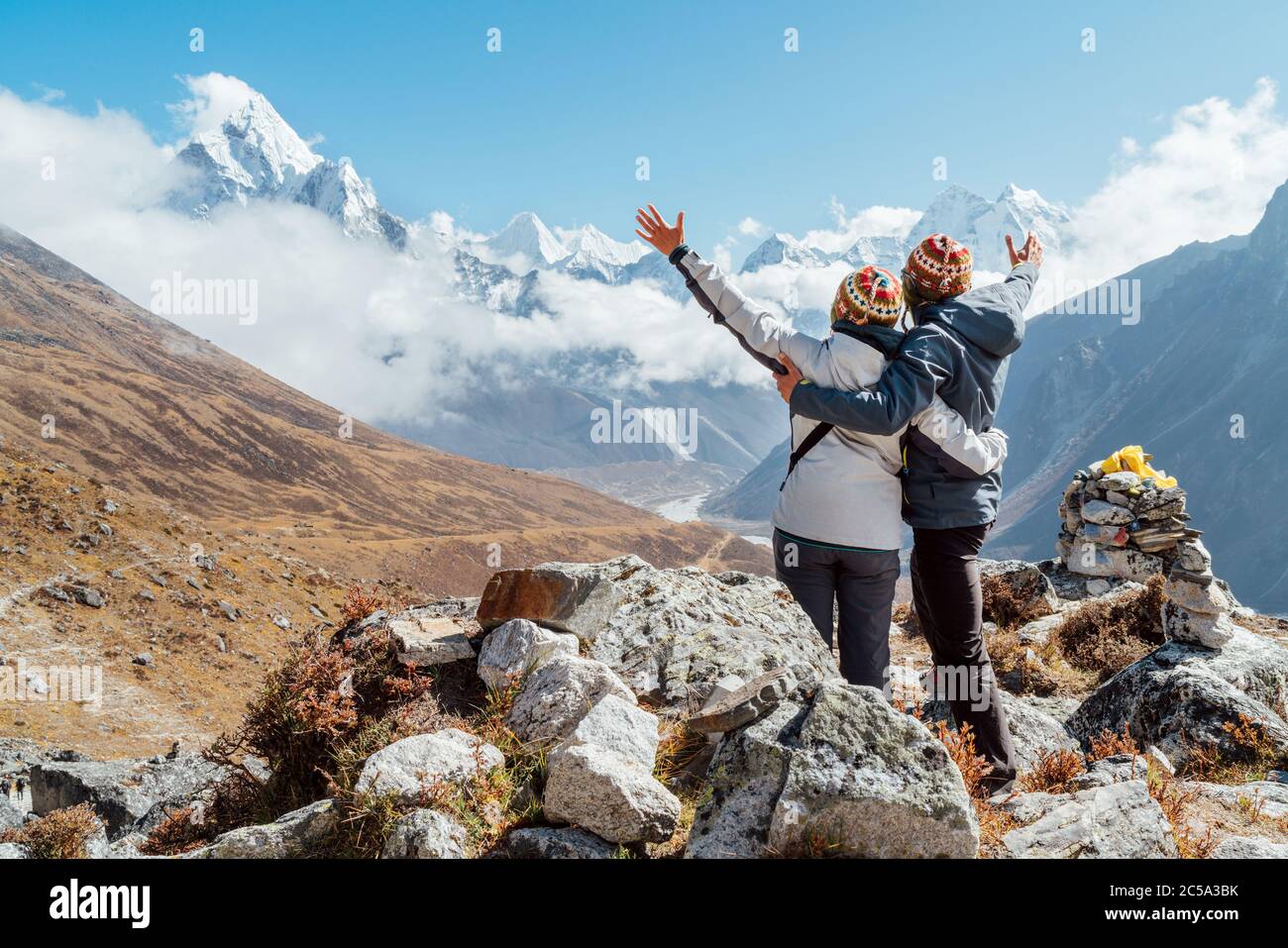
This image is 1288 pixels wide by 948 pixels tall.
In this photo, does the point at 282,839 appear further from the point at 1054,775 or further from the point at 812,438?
the point at 1054,775

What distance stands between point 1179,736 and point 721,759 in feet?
15.4

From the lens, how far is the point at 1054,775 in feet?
16.7

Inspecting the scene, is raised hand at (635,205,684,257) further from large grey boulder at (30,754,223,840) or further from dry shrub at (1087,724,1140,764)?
large grey boulder at (30,754,223,840)

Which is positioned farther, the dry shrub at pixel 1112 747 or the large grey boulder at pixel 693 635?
the dry shrub at pixel 1112 747

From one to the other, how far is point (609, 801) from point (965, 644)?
249 centimetres

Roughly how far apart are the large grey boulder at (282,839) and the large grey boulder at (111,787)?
27.0 ft

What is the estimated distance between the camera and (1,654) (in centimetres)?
1955

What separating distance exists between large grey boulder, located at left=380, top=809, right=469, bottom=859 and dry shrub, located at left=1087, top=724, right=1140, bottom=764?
4226 mm

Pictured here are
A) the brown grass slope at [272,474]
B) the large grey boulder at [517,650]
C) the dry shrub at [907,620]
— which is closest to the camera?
the large grey boulder at [517,650]

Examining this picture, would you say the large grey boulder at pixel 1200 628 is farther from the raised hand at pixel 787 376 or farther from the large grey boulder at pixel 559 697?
the large grey boulder at pixel 559 697

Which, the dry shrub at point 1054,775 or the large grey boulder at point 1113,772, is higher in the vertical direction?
the large grey boulder at point 1113,772

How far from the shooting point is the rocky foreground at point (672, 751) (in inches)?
132

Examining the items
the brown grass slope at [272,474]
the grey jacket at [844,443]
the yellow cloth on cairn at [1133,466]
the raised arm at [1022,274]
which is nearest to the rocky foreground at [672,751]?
the grey jacket at [844,443]

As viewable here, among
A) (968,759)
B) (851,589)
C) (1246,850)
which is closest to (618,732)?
(851,589)
